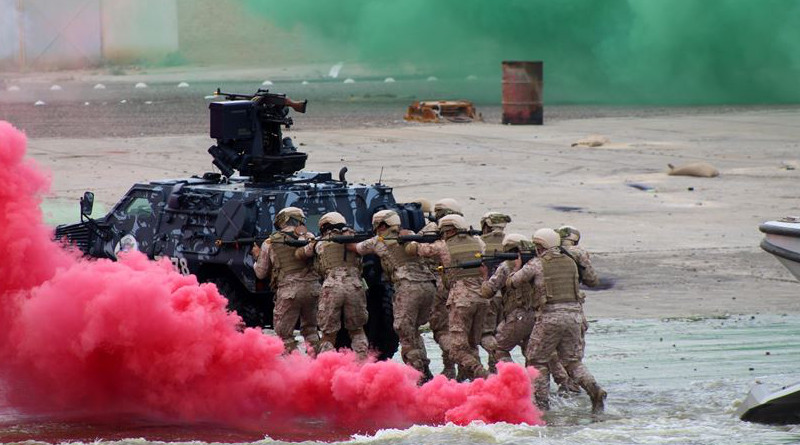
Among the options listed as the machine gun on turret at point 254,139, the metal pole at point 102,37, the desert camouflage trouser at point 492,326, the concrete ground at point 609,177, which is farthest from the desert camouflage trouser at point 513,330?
the metal pole at point 102,37

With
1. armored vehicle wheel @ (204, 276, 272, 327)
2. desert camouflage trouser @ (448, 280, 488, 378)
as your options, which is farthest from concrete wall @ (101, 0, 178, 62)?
desert camouflage trouser @ (448, 280, 488, 378)

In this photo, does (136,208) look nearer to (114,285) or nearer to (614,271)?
(114,285)

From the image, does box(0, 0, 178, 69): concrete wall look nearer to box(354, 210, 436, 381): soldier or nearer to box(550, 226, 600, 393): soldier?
box(354, 210, 436, 381): soldier

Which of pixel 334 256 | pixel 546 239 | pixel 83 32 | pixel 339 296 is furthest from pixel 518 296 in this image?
pixel 83 32

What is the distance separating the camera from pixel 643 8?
180 feet

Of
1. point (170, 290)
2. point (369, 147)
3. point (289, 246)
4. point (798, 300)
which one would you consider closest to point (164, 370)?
point (170, 290)

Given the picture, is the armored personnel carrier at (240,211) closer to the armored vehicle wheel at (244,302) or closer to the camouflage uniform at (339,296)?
the armored vehicle wheel at (244,302)

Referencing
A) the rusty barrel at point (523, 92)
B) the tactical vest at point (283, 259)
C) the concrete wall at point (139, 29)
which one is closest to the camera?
the tactical vest at point (283, 259)

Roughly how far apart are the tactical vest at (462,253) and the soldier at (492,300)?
18 cm

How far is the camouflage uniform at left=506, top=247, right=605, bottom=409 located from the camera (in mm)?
14109

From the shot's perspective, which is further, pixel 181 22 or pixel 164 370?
pixel 181 22

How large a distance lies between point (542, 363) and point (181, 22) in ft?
252

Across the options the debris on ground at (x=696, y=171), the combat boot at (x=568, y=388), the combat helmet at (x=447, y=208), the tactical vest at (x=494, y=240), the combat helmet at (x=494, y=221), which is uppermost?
the combat helmet at (x=447, y=208)

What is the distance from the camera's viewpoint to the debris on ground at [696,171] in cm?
3197
